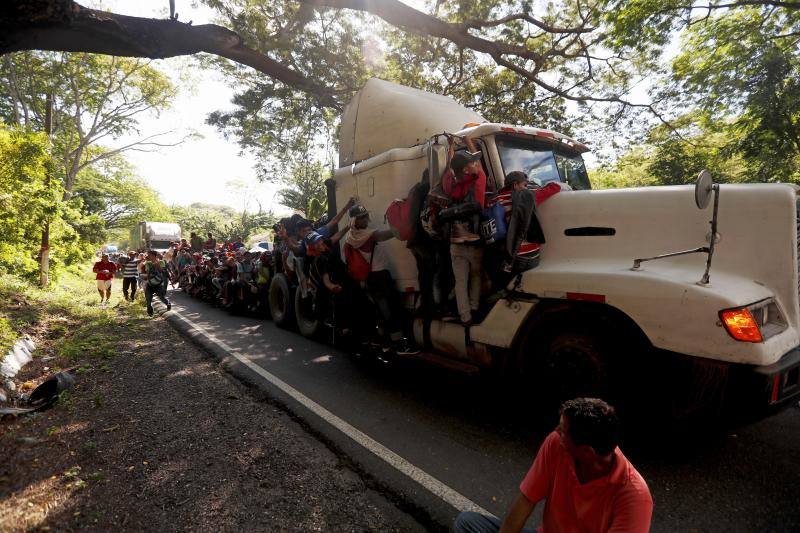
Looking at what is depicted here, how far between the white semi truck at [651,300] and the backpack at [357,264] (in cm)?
112

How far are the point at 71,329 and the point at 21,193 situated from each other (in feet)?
11.4

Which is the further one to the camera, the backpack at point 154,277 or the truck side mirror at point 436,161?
the backpack at point 154,277

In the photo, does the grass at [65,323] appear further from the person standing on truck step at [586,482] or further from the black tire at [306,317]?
the person standing on truck step at [586,482]

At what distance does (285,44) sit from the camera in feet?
36.5

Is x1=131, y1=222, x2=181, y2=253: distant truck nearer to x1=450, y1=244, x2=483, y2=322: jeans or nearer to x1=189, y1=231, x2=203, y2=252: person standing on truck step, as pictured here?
x1=189, y1=231, x2=203, y2=252: person standing on truck step

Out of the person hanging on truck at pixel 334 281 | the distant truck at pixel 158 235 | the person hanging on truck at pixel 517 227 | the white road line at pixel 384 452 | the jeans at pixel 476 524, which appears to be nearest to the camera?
the jeans at pixel 476 524

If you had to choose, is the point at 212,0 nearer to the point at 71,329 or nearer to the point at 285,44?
the point at 285,44

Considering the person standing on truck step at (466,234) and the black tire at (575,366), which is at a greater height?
the person standing on truck step at (466,234)

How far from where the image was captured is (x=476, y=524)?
1812 millimetres

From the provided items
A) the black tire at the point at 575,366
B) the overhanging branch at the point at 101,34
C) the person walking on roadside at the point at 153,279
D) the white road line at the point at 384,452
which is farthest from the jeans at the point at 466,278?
the person walking on roadside at the point at 153,279

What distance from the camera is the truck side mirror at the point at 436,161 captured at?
3721 millimetres

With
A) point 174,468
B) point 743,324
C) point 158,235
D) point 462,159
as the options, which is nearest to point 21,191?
point 174,468

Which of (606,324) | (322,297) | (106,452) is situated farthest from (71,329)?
(606,324)

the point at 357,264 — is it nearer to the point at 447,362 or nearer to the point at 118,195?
the point at 447,362
